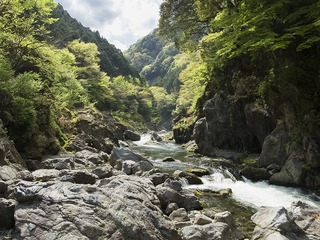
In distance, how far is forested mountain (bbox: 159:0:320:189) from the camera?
620 inches

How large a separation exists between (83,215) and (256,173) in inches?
552

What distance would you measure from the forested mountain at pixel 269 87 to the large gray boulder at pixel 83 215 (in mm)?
9989

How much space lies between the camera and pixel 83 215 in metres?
7.27

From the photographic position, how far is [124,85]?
74938 mm

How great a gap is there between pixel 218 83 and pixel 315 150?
55.7ft

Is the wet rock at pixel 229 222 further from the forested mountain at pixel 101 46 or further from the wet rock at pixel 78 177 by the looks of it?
the forested mountain at pixel 101 46

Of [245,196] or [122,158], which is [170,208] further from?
[122,158]

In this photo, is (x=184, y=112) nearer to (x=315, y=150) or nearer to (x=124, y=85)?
(x=124, y=85)

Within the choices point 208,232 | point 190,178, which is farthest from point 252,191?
point 208,232

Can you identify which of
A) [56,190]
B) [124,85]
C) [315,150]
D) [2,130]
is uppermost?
[124,85]

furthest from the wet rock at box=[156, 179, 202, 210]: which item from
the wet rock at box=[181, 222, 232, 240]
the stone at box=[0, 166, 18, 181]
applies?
the stone at box=[0, 166, 18, 181]

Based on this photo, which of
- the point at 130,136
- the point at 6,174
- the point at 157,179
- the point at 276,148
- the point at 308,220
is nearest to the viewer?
the point at 308,220

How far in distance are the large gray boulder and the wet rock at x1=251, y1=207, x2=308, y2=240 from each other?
2.83m

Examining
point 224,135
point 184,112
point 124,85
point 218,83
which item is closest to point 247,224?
point 224,135
